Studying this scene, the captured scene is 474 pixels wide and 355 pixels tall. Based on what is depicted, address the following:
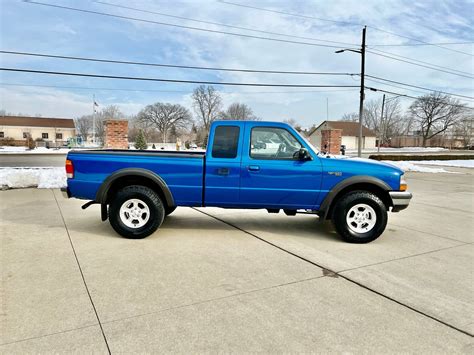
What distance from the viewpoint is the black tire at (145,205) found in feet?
17.3

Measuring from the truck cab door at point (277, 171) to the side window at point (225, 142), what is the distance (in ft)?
0.53

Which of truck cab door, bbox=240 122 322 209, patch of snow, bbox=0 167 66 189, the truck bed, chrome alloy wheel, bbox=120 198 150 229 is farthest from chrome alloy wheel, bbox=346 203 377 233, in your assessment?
patch of snow, bbox=0 167 66 189

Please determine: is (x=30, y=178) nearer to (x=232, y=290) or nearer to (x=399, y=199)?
(x=232, y=290)

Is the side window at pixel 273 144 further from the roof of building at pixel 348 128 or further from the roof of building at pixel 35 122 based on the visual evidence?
the roof of building at pixel 35 122

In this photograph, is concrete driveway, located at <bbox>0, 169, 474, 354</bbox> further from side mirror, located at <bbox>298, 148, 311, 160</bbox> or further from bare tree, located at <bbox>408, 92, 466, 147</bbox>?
bare tree, located at <bbox>408, 92, 466, 147</bbox>

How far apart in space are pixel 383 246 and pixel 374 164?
130 cm

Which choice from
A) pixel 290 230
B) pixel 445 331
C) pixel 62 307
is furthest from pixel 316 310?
pixel 290 230

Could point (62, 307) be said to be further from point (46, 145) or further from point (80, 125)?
point (80, 125)

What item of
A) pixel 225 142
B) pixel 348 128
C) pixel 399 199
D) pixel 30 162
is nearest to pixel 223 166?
pixel 225 142

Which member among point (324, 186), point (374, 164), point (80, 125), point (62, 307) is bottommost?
point (62, 307)

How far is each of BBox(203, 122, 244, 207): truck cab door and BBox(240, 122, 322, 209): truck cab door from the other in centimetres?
11

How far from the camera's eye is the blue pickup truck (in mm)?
5262

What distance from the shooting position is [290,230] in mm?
6121

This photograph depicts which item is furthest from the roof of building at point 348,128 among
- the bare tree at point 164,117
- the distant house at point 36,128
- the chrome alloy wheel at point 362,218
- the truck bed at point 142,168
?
the truck bed at point 142,168
